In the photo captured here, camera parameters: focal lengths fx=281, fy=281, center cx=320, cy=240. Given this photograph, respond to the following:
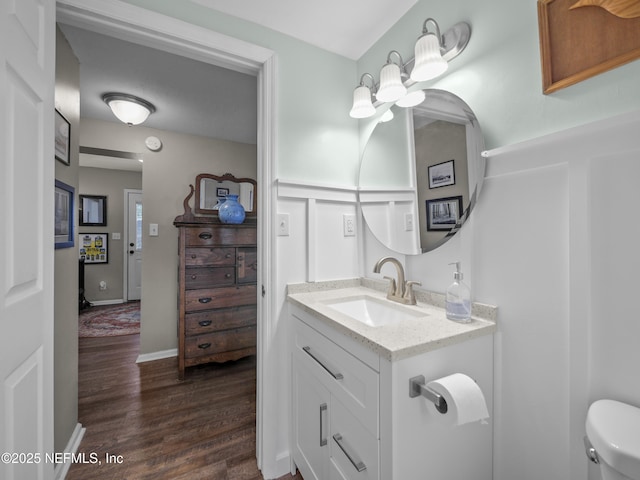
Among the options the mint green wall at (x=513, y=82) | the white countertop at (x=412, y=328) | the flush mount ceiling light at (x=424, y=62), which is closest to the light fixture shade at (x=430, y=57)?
the flush mount ceiling light at (x=424, y=62)

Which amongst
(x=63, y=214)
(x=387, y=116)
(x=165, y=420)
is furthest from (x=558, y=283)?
(x=165, y=420)

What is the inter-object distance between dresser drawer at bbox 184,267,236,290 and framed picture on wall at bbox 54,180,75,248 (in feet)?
3.11

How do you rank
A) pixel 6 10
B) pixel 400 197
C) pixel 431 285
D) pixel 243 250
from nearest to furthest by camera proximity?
1. pixel 6 10
2. pixel 431 285
3. pixel 400 197
4. pixel 243 250

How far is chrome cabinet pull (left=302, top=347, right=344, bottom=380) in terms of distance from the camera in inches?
39.2

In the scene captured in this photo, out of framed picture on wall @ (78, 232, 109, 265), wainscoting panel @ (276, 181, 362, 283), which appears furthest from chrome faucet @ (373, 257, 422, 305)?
framed picture on wall @ (78, 232, 109, 265)

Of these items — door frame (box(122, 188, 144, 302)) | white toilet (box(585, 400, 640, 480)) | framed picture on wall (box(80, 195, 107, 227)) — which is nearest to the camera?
white toilet (box(585, 400, 640, 480))

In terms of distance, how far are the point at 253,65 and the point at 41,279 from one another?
130 cm

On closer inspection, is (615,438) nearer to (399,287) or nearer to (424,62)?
(399,287)

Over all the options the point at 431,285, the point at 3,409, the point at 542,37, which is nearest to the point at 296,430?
the point at 431,285

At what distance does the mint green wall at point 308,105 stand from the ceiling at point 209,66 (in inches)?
2.1

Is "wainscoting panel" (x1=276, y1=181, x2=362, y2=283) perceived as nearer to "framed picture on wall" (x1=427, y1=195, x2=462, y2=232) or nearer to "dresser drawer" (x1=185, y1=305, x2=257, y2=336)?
"framed picture on wall" (x1=427, y1=195, x2=462, y2=232)

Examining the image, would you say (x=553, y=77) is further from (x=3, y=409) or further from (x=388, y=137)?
(x=3, y=409)

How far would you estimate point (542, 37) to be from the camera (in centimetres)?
89

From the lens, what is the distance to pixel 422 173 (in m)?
1.31
